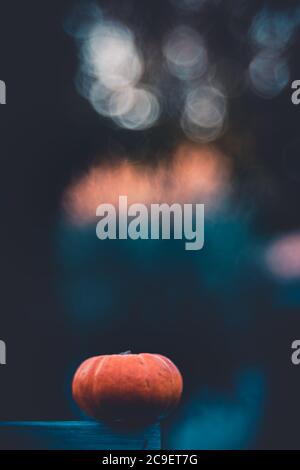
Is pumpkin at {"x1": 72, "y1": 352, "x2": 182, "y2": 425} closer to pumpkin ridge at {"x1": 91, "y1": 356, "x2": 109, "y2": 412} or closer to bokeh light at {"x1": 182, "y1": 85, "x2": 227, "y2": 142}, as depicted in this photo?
A: pumpkin ridge at {"x1": 91, "y1": 356, "x2": 109, "y2": 412}

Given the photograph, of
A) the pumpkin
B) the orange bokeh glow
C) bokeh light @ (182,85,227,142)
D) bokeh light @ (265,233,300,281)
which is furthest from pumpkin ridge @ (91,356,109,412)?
bokeh light @ (182,85,227,142)

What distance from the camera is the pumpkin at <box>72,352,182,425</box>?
176 centimetres

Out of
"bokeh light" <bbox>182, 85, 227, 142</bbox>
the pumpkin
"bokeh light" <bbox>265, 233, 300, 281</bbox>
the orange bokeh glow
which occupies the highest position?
"bokeh light" <bbox>182, 85, 227, 142</bbox>

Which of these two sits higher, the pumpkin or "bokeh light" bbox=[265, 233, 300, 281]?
"bokeh light" bbox=[265, 233, 300, 281]

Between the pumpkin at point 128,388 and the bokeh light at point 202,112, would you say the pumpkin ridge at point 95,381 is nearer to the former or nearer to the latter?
the pumpkin at point 128,388

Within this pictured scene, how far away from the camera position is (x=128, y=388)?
1.76 metres

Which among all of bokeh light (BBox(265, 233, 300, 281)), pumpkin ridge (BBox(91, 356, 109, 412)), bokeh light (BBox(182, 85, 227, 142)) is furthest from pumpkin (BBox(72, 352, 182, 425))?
bokeh light (BBox(182, 85, 227, 142))

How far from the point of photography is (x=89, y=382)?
1786 millimetres

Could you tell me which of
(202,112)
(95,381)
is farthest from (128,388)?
(202,112)

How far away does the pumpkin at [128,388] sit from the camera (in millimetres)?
1759
